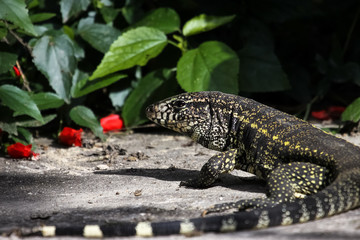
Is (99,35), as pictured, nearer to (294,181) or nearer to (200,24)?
(200,24)

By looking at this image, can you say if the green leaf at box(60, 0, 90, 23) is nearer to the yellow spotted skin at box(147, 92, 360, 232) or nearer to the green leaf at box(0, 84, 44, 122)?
the green leaf at box(0, 84, 44, 122)

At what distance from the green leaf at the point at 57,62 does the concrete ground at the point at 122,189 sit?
931mm

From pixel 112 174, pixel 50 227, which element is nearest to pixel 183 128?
pixel 112 174

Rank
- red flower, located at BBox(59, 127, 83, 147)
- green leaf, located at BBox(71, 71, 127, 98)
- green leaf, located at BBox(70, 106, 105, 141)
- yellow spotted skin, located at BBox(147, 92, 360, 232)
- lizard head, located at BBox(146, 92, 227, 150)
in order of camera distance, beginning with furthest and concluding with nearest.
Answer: green leaf, located at BBox(71, 71, 127, 98) → green leaf, located at BBox(70, 106, 105, 141) → red flower, located at BBox(59, 127, 83, 147) → lizard head, located at BBox(146, 92, 227, 150) → yellow spotted skin, located at BBox(147, 92, 360, 232)

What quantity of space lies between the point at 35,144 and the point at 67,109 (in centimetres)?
88

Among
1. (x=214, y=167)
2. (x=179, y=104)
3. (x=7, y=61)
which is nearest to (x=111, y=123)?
(x=7, y=61)

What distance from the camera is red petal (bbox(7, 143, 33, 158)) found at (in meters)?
7.29

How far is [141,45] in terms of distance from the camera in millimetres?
8570

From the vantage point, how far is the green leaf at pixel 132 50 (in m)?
8.37

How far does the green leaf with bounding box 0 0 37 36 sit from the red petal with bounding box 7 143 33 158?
1.50 metres

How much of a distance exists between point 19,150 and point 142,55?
2.45 metres

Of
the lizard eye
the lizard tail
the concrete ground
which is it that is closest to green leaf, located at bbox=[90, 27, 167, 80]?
the concrete ground

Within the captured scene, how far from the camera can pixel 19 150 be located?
23.9 feet

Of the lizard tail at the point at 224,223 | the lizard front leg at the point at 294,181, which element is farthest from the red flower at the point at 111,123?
the lizard tail at the point at 224,223
